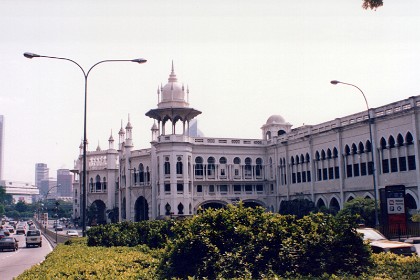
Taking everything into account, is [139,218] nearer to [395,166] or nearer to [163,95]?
[163,95]

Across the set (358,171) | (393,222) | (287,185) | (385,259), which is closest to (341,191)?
(358,171)

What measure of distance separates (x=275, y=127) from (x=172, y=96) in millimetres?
15621

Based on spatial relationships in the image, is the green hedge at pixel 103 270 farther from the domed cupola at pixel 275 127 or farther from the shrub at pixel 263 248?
the domed cupola at pixel 275 127

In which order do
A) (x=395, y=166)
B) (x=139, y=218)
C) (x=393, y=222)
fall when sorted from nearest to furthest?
(x=393, y=222)
(x=395, y=166)
(x=139, y=218)

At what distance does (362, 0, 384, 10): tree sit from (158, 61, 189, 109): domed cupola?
48362mm

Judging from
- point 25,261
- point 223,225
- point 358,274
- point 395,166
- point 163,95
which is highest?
point 163,95

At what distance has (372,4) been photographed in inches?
582

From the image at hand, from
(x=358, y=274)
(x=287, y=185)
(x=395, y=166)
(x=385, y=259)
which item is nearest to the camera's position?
(x=358, y=274)

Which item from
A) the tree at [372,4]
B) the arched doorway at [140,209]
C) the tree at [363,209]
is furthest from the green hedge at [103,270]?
the arched doorway at [140,209]

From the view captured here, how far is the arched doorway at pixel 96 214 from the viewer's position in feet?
286

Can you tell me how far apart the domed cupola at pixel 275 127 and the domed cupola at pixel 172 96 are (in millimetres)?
12749

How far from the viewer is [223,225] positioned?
39.0 feet

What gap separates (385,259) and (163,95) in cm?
5376

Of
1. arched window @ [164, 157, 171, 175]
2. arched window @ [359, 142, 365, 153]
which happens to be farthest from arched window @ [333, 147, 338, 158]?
arched window @ [164, 157, 171, 175]
